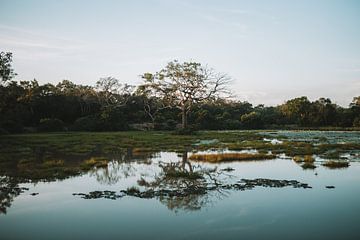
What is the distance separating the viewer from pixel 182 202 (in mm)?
11805

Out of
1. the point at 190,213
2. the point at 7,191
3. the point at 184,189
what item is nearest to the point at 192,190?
the point at 184,189

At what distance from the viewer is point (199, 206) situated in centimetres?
1134

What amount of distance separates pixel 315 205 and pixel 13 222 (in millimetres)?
9792

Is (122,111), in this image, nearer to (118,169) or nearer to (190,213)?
(118,169)

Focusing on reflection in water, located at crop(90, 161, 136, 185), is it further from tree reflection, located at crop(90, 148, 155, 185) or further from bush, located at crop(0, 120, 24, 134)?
bush, located at crop(0, 120, 24, 134)

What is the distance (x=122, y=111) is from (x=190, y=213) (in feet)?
214

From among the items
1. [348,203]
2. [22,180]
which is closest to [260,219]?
[348,203]

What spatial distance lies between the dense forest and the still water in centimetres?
3586

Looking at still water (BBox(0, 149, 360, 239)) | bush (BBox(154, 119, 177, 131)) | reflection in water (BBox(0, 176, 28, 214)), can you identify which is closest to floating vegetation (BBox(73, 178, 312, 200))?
still water (BBox(0, 149, 360, 239))

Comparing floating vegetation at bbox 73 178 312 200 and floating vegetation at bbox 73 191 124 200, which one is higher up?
floating vegetation at bbox 73 178 312 200

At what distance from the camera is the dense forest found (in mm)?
53156

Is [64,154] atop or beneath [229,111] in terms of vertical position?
beneath

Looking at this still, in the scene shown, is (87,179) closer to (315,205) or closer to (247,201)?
(247,201)

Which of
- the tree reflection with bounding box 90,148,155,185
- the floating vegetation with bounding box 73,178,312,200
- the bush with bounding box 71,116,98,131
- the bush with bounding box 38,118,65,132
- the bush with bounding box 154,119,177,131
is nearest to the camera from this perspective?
the floating vegetation with bounding box 73,178,312,200
